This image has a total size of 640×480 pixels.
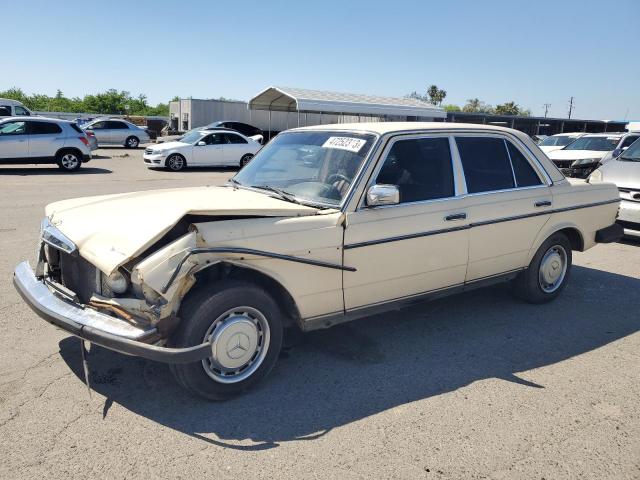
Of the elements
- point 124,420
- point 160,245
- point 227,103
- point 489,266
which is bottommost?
point 124,420

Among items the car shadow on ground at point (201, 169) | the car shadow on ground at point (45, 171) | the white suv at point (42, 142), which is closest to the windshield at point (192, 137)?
the car shadow on ground at point (201, 169)

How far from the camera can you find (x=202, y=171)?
19.5 m

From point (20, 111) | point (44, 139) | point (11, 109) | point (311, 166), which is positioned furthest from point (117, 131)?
point (311, 166)

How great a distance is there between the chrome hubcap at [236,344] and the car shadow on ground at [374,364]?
0.64ft

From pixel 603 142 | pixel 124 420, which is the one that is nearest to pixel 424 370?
pixel 124 420

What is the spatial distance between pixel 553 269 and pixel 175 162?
1575 cm

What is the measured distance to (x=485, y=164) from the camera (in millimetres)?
4727

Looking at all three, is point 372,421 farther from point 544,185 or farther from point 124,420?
point 544,185

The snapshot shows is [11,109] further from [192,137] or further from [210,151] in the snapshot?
[210,151]

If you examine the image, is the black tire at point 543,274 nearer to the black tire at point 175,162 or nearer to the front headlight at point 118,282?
the front headlight at point 118,282

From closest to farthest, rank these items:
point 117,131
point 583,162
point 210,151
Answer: point 583,162, point 210,151, point 117,131

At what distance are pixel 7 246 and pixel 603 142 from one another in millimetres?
15422

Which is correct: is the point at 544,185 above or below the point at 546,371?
above

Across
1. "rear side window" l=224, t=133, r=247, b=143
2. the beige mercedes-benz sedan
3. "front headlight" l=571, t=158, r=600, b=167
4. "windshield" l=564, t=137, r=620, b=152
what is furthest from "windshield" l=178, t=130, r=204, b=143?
the beige mercedes-benz sedan
